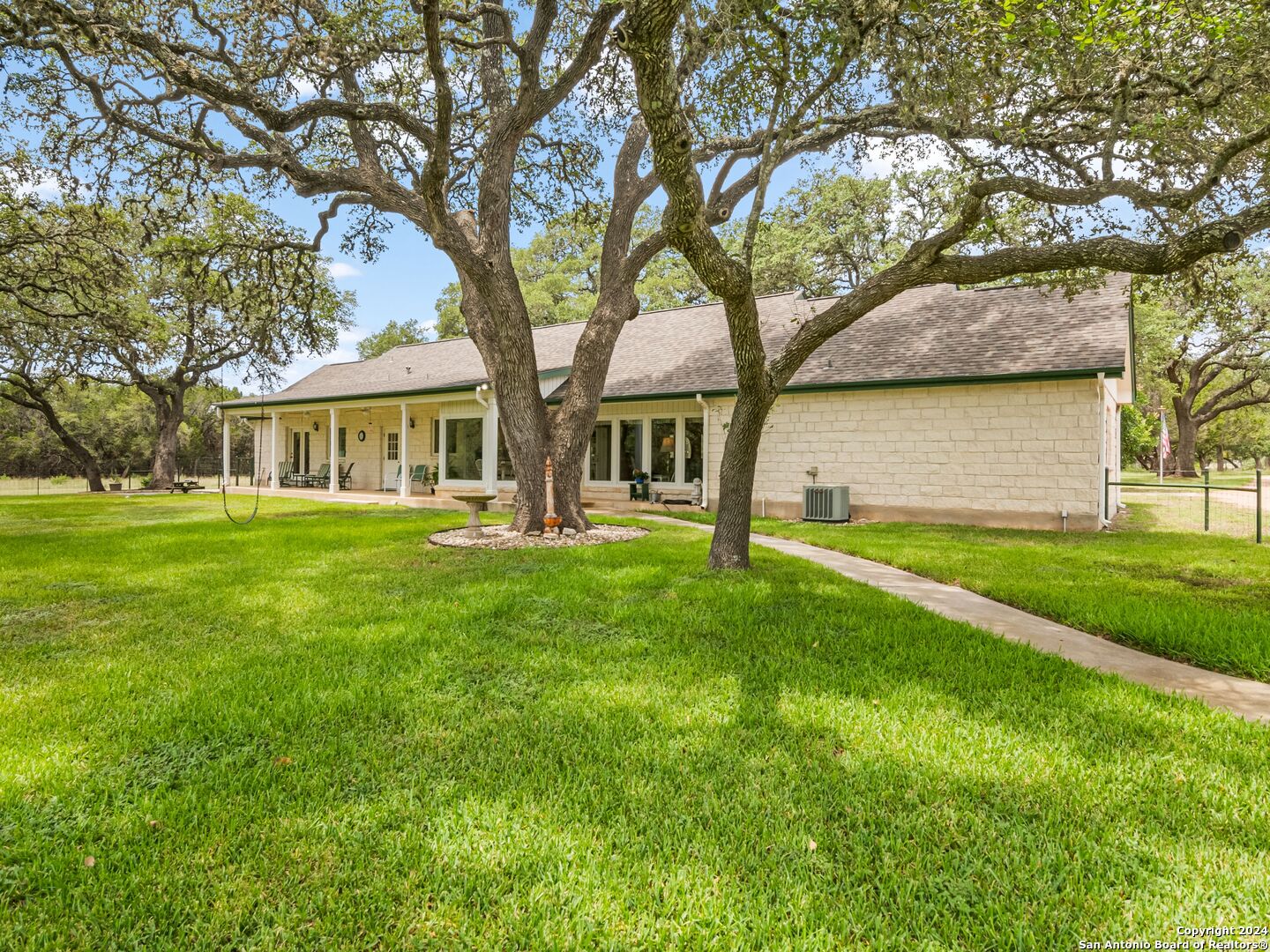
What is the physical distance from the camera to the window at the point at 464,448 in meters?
17.7

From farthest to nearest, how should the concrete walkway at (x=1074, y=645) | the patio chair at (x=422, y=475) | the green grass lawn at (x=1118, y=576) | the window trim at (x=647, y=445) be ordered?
the patio chair at (x=422, y=475), the window trim at (x=647, y=445), the green grass lawn at (x=1118, y=576), the concrete walkway at (x=1074, y=645)

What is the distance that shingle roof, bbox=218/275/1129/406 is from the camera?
1150 cm

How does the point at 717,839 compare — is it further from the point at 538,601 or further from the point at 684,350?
the point at 684,350

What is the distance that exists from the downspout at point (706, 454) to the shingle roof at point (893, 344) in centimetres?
45

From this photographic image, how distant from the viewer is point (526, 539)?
1000 centimetres

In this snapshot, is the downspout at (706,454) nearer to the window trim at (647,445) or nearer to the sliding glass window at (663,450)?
the window trim at (647,445)

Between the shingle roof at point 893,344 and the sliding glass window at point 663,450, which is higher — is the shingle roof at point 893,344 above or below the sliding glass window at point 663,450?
above

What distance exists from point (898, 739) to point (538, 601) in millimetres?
3523

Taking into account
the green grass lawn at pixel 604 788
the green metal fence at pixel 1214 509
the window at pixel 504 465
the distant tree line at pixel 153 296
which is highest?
the distant tree line at pixel 153 296

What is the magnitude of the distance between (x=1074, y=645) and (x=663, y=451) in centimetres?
1149

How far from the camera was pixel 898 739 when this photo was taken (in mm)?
3125

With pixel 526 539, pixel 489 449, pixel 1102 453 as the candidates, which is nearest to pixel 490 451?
pixel 489 449

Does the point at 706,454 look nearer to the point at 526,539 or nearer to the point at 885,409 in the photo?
the point at 885,409

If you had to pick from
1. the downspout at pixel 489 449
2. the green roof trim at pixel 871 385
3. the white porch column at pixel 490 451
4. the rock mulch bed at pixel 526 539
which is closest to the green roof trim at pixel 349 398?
the green roof trim at pixel 871 385
